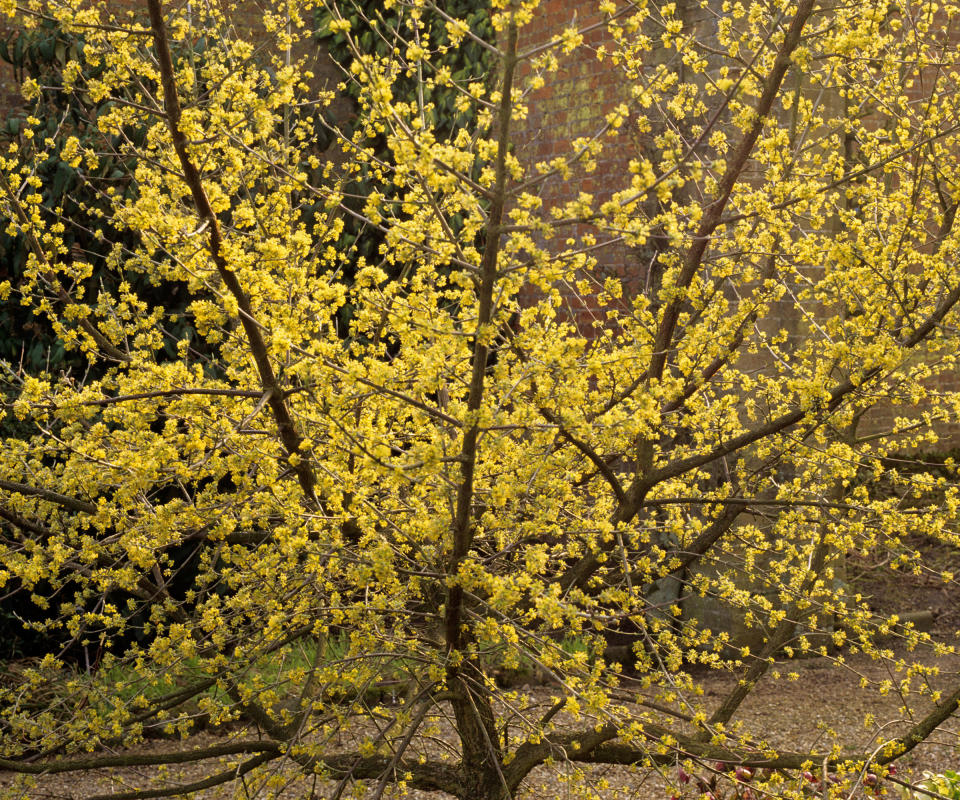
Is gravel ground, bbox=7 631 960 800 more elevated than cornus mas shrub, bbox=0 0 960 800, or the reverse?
cornus mas shrub, bbox=0 0 960 800

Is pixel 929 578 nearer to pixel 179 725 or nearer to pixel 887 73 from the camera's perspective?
pixel 887 73

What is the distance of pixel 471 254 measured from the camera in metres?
2.39

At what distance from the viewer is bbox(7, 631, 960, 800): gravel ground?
4746 millimetres

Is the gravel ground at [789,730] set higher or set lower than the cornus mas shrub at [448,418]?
lower

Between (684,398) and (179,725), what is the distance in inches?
74.0

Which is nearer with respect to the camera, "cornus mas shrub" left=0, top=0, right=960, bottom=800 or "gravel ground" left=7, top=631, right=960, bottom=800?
"cornus mas shrub" left=0, top=0, right=960, bottom=800

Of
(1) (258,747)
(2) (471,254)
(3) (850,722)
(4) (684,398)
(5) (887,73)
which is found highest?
(5) (887,73)

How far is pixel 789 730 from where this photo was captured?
5.38 m

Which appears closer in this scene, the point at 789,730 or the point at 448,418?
the point at 448,418

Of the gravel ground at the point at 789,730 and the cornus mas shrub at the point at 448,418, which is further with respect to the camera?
the gravel ground at the point at 789,730

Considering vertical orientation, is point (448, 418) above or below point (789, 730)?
above

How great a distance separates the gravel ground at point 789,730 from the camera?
4746mm

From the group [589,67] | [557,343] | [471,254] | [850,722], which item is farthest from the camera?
[589,67]

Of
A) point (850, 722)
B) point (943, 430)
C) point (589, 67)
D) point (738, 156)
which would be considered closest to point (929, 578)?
point (943, 430)
